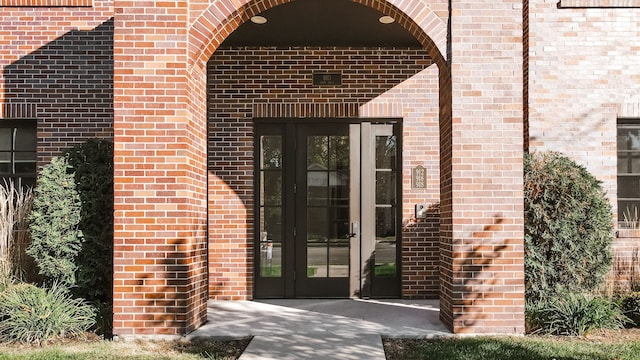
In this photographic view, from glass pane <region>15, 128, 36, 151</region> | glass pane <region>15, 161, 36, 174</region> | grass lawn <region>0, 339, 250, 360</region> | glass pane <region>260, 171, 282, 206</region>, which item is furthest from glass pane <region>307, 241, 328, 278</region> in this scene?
glass pane <region>15, 128, 36, 151</region>

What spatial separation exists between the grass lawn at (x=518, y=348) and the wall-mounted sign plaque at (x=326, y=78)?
377cm

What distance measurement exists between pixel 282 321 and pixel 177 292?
1321mm

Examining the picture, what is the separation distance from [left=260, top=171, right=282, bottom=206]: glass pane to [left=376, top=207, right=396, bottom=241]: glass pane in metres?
1.46

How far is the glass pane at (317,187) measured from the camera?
281 inches

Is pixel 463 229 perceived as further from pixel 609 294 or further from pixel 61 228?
pixel 61 228

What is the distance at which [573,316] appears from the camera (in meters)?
5.02

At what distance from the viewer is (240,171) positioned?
7.05 metres

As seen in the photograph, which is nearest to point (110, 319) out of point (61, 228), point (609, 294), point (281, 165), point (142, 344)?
point (142, 344)

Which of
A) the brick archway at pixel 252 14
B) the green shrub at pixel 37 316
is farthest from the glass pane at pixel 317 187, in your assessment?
the green shrub at pixel 37 316

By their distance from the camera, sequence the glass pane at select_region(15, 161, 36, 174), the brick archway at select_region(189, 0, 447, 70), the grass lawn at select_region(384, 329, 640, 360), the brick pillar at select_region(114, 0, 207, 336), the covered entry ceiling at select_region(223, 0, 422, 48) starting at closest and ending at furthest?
the grass lawn at select_region(384, 329, 640, 360) → the brick pillar at select_region(114, 0, 207, 336) → the brick archway at select_region(189, 0, 447, 70) → the covered entry ceiling at select_region(223, 0, 422, 48) → the glass pane at select_region(15, 161, 36, 174)

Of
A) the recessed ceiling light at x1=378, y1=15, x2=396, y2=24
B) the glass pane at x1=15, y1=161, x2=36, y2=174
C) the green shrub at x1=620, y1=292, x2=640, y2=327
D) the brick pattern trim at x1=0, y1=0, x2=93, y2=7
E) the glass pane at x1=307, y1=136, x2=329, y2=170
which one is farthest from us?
the glass pane at x1=307, y1=136, x2=329, y2=170

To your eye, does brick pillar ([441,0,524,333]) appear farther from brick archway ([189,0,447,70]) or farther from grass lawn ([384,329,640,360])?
grass lawn ([384,329,640,360])

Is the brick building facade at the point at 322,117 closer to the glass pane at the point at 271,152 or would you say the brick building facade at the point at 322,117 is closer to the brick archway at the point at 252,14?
the glass pane at the point at 271,152

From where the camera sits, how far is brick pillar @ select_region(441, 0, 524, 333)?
5.01m
